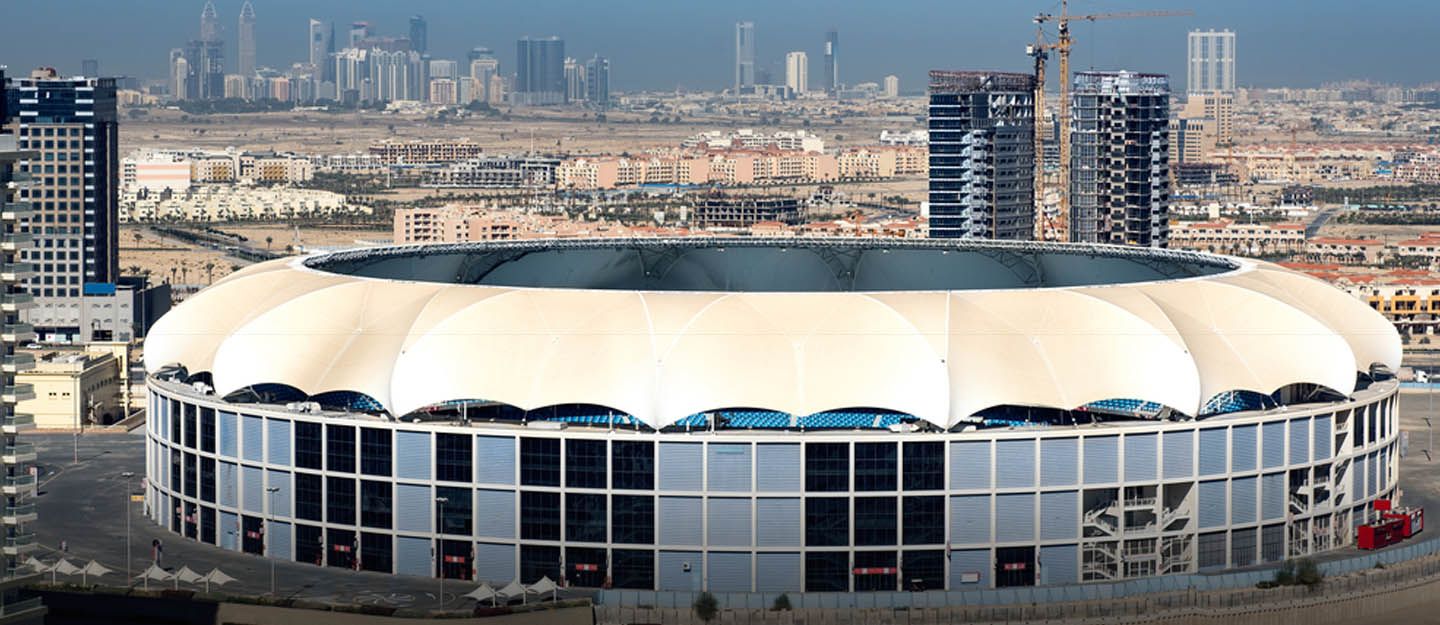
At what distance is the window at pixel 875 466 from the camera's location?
56375mm

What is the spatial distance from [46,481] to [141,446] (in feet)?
23.1

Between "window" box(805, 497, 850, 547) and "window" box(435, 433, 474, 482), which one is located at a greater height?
"window" box(435, 433, 474, 482)

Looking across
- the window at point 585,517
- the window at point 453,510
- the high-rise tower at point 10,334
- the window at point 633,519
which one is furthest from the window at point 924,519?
the high-rise tower at point 10,334

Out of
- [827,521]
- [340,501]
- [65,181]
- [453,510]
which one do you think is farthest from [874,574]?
[65,181]

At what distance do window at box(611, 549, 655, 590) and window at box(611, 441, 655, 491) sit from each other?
1.50 metres

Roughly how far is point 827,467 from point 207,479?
15.8 m

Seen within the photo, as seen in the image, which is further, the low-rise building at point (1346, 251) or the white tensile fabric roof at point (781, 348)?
the low-rise building at point (1346, 251)

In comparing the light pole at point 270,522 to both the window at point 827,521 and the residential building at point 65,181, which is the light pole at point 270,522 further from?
the residential building at point 65,181

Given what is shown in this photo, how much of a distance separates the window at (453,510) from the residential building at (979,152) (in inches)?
3083

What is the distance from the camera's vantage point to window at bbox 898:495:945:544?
186 feet

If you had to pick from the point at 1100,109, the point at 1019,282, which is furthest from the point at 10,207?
the point at 1100,109

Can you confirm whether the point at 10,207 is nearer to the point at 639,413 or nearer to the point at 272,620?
the point at 272,620

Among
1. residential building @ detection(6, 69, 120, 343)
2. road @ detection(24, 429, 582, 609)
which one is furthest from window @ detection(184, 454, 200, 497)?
residential building @ detection(6, 69, 120, 343)

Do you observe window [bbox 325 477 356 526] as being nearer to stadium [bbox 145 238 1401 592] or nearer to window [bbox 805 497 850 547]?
stadium [bbox 145 238 1401 592]
